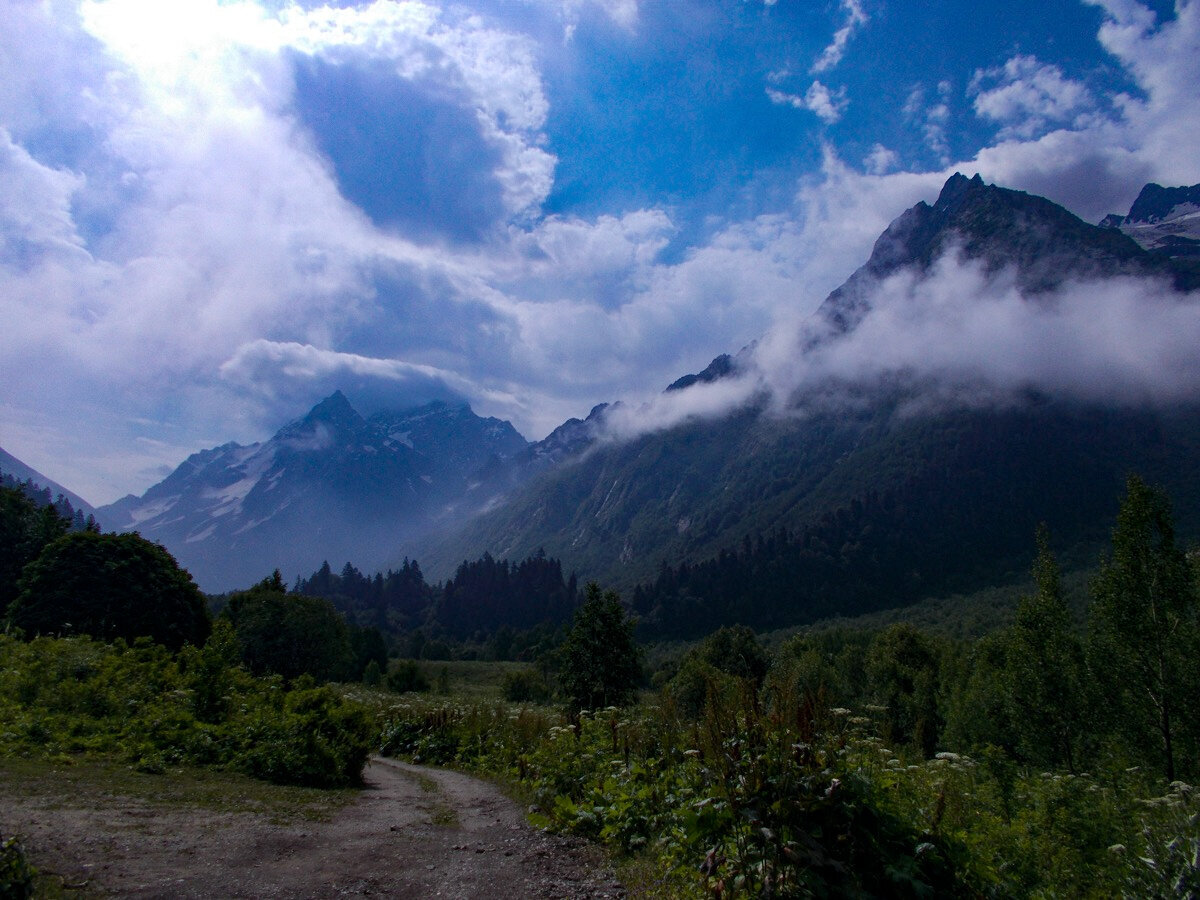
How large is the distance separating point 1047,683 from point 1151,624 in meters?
7.15

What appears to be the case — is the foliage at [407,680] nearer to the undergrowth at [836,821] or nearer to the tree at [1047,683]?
the tree at [1047,683]

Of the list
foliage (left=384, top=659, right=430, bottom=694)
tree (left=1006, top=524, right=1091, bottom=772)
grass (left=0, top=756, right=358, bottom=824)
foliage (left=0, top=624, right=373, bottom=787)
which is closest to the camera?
grass (left=0, top=756, right=358, bottom=824)

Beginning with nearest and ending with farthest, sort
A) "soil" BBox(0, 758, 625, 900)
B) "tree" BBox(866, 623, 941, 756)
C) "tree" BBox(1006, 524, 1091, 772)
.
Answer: "soil" BBox(0, 758, 625, 900) < "tree" BBox(1006, 524, 1091, 772) < "tree" BBox(866, 623, 941, 756)

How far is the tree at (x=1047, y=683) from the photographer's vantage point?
28984 mm

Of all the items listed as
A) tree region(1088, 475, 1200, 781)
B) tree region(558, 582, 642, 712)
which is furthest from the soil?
tree region(558, 582, 642, 712)

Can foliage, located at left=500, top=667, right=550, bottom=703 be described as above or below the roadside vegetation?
below

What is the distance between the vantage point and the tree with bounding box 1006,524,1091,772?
1141 inches

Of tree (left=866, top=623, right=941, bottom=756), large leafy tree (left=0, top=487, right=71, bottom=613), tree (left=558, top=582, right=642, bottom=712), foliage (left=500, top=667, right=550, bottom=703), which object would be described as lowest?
foliage (left=500, top=667, right=550, bottom=703)

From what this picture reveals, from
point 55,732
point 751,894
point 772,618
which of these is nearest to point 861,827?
point 751,894

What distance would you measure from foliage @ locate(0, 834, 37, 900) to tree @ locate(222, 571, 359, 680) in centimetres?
6929

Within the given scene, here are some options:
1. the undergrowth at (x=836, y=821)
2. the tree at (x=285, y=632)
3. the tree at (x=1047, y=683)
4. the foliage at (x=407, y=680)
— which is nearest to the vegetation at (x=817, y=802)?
the undergrowth at (x=836, y=821)

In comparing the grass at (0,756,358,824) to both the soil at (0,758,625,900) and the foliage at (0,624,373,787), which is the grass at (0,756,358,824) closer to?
the soil at (0,758,625,900)

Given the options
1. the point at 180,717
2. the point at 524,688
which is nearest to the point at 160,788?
the point at 180,717

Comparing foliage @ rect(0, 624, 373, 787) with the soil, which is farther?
foliage @ rect(0, 624, 373, 787)
